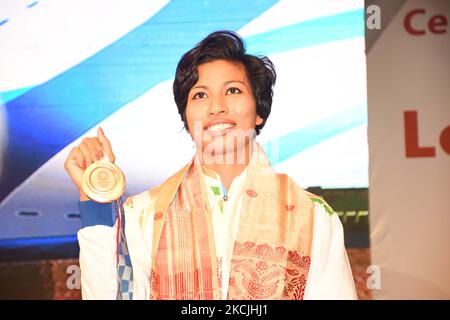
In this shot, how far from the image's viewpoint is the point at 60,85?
3.03 meters

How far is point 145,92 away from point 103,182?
1.71 feet

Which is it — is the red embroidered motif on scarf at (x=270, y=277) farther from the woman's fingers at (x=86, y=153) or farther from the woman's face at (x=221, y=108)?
the woman's fingers at (x=86, y=153)

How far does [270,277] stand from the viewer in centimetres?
277

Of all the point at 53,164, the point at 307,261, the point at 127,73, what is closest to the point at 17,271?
the point at 53,164

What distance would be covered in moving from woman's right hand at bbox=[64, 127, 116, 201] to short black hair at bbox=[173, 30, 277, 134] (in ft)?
1.15

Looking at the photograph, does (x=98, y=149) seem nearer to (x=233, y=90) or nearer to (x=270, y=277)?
(x=233, y=90)

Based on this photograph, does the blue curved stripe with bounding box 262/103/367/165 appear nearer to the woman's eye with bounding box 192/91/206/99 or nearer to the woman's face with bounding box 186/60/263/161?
the woman's face with bounding box 186/60/263/161

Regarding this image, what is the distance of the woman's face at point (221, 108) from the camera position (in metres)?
2.85

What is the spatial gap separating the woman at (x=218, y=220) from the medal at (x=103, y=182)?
0.14ft

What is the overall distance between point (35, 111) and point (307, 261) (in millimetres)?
1340

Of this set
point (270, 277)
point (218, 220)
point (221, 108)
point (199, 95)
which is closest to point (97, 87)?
point (199, 95)

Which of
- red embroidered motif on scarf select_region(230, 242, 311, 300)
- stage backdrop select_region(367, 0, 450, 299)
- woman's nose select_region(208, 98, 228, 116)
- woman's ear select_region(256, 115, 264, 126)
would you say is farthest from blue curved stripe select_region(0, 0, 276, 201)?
red embroidered motif on scarf select_region(230, 242, 311, 300)

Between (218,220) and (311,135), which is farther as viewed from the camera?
(311,135)

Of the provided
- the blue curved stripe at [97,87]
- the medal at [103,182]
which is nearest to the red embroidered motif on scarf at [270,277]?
Result: the medal at [103,182]
